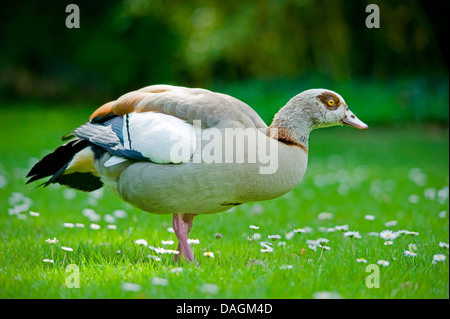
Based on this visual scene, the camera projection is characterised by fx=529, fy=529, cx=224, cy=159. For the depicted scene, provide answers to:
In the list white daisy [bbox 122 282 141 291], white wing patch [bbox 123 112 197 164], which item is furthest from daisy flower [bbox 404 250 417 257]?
white daisy [bbox 122 282 141 291]

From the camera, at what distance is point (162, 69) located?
1580cm

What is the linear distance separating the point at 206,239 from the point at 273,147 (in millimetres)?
1081

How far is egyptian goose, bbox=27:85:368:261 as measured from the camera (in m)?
3.20

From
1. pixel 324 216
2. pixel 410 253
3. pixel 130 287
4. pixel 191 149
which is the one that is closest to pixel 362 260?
pixel 410 253

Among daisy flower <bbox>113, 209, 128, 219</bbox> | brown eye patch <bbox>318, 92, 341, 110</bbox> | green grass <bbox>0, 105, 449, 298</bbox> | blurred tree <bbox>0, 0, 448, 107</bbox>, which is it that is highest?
blurred tree <bbox>0, 0, 448, 107</bbox>

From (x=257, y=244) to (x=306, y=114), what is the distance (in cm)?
105

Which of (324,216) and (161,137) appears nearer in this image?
(161,137)

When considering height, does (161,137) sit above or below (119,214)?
above

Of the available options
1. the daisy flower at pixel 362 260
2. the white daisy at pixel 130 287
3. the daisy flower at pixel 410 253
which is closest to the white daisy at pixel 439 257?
the daisy flower at pixel 410 253

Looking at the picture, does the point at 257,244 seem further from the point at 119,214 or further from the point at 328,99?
the point at 119,214

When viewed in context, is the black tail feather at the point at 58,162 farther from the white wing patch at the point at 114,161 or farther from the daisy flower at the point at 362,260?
the daisy flower at the point at 362,260

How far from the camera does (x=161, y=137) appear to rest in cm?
324

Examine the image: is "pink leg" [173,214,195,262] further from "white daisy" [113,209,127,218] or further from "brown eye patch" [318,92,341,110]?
"white daisy" [113,209,127,218]
